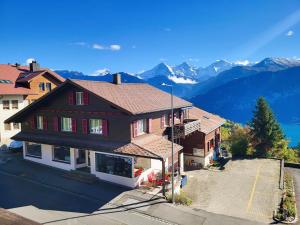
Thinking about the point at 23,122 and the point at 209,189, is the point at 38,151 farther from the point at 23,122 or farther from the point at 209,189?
the point at 209,189

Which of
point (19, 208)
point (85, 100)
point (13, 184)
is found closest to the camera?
point (19, 208)

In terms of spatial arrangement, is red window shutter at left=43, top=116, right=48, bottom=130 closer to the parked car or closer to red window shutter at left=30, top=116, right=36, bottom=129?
red window shutter at left=30, top=116, right=36, bottom=129

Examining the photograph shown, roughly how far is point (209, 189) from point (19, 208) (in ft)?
57.8

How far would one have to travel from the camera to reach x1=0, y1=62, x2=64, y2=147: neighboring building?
1601 inches

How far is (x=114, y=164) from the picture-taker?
1032 inches

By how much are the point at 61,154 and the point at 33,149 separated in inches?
189

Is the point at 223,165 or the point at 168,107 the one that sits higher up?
the point at 168,107

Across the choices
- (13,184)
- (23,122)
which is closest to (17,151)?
(23,122)

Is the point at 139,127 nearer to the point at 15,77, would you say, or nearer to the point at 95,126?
the point at 95,126

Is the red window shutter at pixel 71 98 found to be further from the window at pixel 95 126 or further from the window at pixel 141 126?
the window at pixel 141 126

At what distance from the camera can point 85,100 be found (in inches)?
1115

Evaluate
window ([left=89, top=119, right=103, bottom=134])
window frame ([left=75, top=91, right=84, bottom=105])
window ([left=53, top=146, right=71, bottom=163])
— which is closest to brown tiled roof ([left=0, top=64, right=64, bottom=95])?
window ([left=53, top=146, right=71, bottom=163])

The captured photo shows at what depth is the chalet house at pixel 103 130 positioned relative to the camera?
25.8 meters

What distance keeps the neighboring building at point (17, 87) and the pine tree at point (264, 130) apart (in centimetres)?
3512
